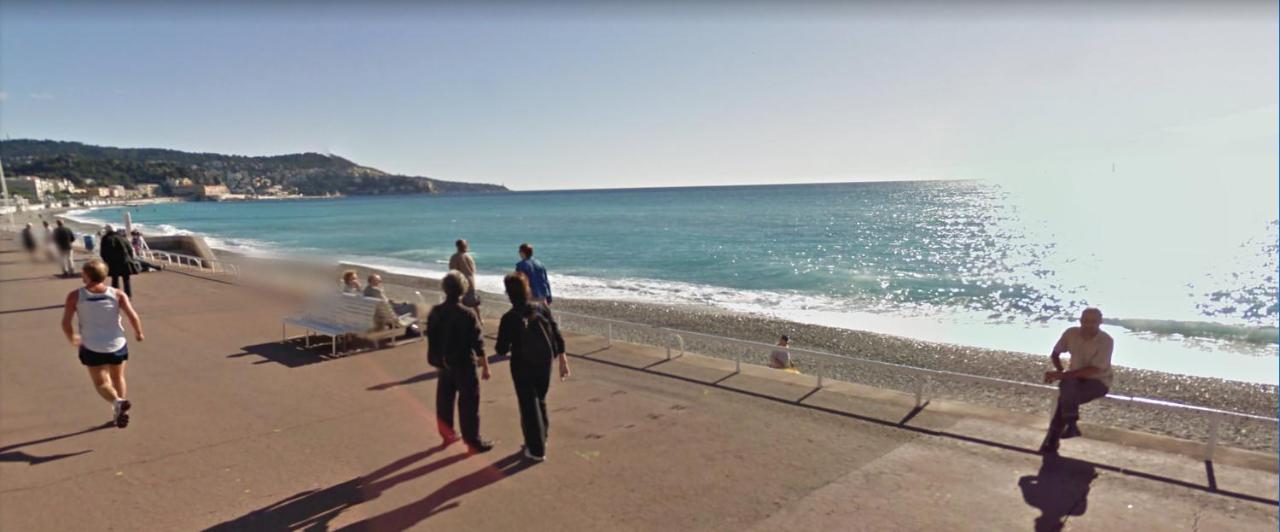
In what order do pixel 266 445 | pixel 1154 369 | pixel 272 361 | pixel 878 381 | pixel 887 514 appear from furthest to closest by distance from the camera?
pixel 1154 369
pixel 878 381
pixel 272 361
pixel 266 445
pixel 887 514

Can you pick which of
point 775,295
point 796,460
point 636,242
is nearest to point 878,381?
point 796,460

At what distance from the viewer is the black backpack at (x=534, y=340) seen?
447 centimetres

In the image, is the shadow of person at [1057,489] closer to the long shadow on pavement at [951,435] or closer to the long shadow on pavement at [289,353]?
the long shadow on pavement at [951,435]

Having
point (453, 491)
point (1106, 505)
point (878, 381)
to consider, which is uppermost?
point (453, 491)

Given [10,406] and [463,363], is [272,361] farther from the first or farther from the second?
[463,363]

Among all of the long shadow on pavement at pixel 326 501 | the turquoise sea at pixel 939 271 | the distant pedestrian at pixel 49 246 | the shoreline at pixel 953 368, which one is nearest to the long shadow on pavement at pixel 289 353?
the shoreline at pixel 953 368

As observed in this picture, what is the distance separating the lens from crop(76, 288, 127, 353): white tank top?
16.9ft

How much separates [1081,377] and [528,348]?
4300 mm

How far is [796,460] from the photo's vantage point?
4781mm

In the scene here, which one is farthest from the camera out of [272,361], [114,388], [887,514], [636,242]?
[636,242]

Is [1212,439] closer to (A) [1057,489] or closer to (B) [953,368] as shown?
(A) [1057,489]

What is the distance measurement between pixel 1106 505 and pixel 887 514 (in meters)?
1.46

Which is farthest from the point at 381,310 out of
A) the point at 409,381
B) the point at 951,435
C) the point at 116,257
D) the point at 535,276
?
the point at 116,257

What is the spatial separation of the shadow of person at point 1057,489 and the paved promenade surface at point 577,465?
16 mm
